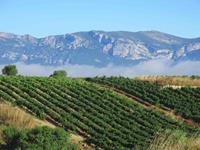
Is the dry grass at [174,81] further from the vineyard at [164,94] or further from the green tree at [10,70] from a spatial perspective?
the green tree at [10,70]

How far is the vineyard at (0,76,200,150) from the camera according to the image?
29.6m

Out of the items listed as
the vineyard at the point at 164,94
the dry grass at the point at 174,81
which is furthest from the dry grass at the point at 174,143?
the dry grass at the point at 174,81

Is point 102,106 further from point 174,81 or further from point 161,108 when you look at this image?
point 174,81

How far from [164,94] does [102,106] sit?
28.4ft

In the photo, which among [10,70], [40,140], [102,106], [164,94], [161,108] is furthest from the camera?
[10,70]

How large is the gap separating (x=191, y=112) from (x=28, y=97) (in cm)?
985

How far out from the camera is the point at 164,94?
147ft

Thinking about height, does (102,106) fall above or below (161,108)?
above

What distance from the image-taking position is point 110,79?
50.7 metres

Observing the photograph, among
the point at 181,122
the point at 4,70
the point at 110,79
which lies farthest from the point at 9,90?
the point at 4,70

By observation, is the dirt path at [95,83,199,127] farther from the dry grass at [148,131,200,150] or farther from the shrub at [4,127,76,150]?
the shrub at [4,127,76,150]

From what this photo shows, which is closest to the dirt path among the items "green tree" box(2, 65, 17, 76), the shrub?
"green tree" box(2, 65, 17, 76)

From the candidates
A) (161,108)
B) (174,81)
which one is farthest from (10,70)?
(161,108)

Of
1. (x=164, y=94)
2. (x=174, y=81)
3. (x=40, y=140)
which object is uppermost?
(x=40, y=140)
